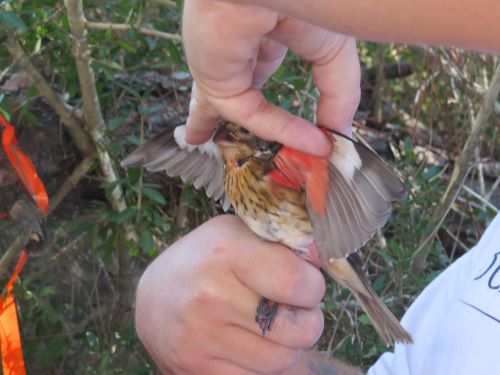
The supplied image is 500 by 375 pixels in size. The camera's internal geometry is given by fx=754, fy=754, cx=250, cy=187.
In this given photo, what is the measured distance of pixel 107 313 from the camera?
2.90 m

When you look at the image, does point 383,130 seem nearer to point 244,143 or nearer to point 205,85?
point 244,143

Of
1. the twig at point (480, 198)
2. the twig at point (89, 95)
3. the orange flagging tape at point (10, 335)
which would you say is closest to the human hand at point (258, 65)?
the twig at point (89, 95)

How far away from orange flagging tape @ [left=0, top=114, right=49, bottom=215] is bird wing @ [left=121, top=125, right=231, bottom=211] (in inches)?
34.2

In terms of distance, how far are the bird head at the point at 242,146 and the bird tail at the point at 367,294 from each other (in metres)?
0.32

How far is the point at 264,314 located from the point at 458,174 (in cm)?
163

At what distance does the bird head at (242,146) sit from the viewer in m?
1.39

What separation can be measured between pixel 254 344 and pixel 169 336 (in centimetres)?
17

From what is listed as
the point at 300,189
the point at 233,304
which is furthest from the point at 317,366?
the point at 300,189

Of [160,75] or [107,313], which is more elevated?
[160,75]

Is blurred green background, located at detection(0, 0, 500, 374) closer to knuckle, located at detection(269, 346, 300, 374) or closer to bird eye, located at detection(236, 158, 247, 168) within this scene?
bird eye, located at detection(236, 158, 247, 168)

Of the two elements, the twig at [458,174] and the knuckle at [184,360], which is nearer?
the knuckle at [184,360]

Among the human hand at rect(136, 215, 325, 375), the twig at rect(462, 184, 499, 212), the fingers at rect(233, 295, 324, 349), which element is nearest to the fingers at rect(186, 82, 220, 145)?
the human hand at rect(136, 215, 325, 375)

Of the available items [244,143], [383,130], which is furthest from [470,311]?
[383,130]

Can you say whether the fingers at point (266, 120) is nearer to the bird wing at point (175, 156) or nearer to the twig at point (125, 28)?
the bird wing at point (175, 156)
